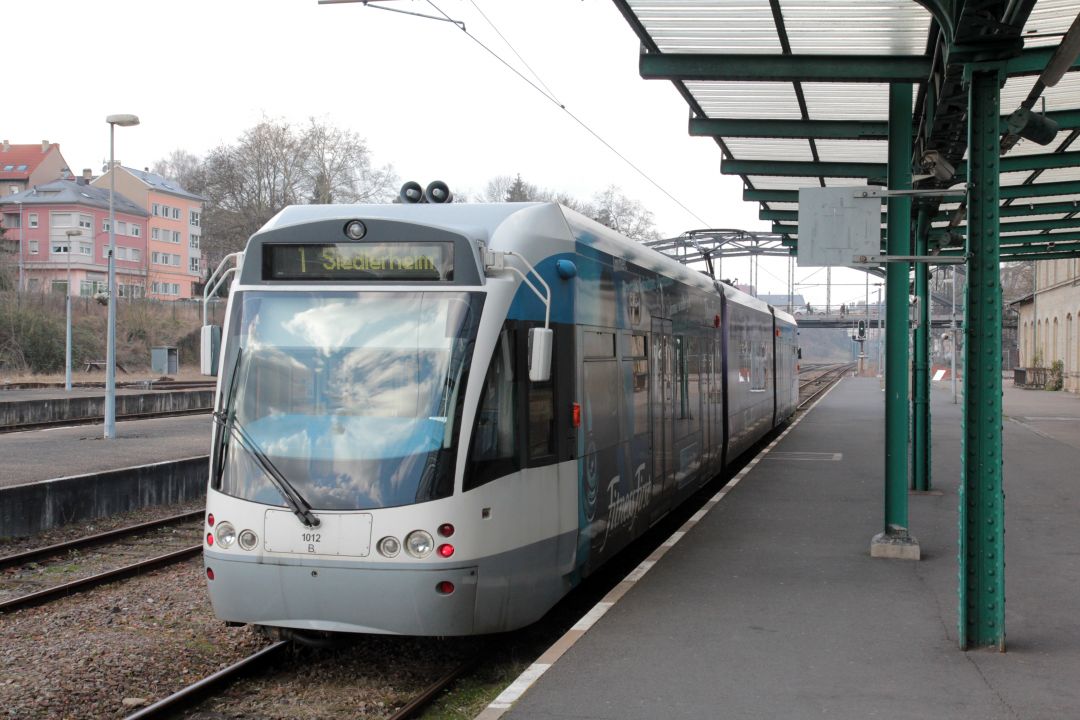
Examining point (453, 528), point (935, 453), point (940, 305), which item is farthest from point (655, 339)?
point (940, 305)

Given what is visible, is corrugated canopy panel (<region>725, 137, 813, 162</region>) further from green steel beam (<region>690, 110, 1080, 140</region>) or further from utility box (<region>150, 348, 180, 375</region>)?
utility box (<region>150, 348, 180, 375</region>)

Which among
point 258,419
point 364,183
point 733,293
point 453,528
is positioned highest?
point 364,183

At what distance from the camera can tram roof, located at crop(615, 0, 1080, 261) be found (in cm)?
954

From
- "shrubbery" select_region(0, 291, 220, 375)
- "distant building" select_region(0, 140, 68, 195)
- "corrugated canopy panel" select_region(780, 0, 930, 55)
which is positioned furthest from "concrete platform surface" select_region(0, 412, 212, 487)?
"distant building" select_region(0, 140, 68, 195)

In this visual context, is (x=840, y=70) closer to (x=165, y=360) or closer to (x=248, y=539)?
(x=248, y=539)

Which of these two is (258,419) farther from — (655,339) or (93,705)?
(655,339)

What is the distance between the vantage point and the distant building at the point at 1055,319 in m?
47.6

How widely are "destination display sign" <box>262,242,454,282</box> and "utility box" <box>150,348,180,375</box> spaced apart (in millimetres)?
45902

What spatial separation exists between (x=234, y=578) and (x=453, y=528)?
1500mm

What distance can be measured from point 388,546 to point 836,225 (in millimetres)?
4357

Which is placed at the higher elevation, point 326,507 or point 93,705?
point 326,507

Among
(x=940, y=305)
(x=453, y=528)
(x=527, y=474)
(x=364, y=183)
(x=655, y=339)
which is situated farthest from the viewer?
(x=940, y=305)

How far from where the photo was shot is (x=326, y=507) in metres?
7.19

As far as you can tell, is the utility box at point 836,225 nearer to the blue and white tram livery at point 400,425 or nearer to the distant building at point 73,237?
the blue and white tram livery at point 400,425
